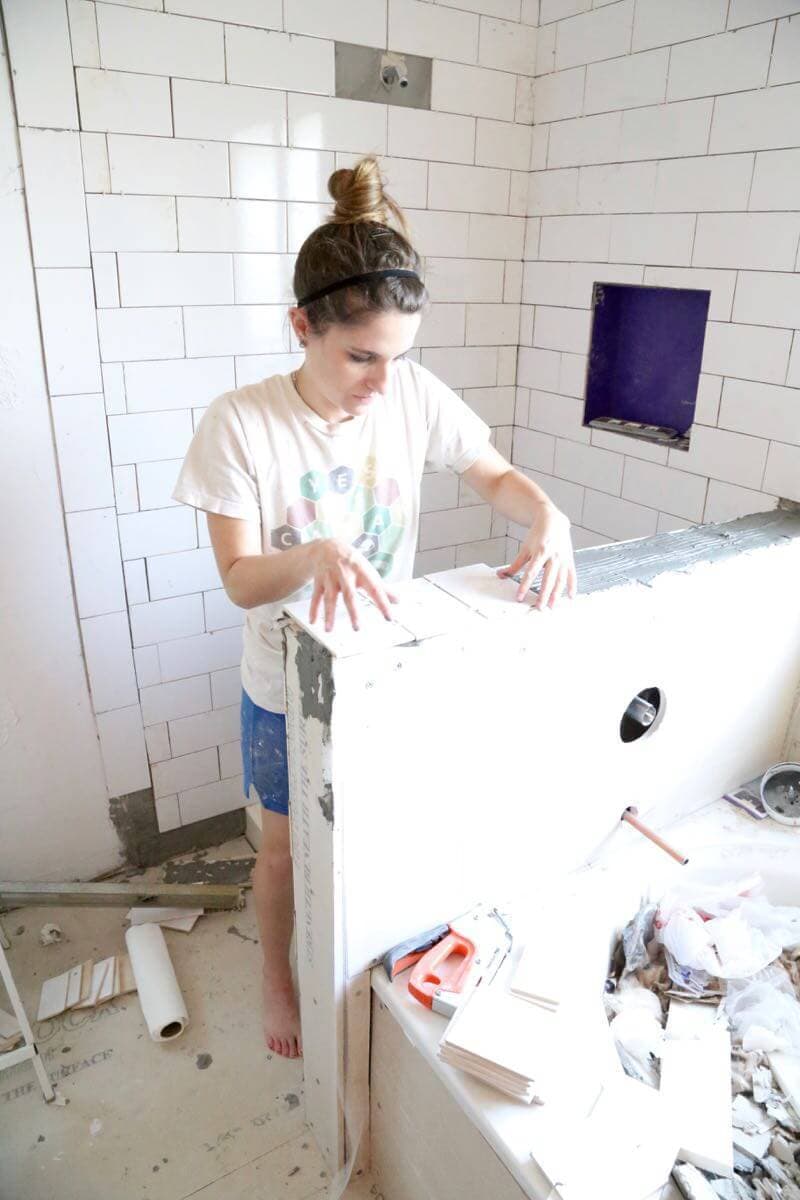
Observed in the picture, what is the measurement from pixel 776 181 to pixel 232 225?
3.80 ft

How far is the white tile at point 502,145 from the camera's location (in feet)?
7.03

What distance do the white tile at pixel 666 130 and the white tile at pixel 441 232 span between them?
1.45 ft

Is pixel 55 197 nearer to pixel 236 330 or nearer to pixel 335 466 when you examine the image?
pixel 236 330

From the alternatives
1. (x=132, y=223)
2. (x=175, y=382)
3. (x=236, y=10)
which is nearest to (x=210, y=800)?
(x=175, y=382)

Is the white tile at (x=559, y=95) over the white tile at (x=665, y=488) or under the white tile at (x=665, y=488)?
over

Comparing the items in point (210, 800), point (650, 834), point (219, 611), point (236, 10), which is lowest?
point (210, 800)

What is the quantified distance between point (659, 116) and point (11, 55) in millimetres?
1356

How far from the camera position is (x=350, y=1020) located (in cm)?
124

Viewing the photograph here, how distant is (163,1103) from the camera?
1615 millimetres

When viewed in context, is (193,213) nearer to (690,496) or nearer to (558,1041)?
(690,496)

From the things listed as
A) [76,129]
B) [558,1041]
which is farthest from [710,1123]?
[76,129]

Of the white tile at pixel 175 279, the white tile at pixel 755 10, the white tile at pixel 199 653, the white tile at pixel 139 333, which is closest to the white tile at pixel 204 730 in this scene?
the white tile at pixel 199 653

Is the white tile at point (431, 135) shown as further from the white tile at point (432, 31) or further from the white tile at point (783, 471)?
the white tile at point (783, 471)

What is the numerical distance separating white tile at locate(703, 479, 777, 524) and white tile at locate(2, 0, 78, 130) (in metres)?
1.57
